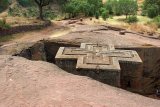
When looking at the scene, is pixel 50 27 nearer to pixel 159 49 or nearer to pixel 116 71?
pixel 159 49

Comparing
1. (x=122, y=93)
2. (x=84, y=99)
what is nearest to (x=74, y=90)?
(x=84, y=99)

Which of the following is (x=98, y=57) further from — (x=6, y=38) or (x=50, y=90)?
(x=6, y=38)

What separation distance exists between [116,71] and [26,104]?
10.9 feet

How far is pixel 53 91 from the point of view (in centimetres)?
634

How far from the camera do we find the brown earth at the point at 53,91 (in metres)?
5.82

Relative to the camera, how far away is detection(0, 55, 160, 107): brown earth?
5820 mm

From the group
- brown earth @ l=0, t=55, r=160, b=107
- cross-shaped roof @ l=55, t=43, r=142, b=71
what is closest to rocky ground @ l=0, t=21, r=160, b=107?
brown earth @ l=0, t=55, r=160, b=107

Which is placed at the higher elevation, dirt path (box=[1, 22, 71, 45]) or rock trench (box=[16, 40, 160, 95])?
dirt path (box=[1, 22, 71, 45])

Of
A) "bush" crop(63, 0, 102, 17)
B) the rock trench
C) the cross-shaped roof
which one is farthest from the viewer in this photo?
"bush" crop(63, 0, 102, 17)

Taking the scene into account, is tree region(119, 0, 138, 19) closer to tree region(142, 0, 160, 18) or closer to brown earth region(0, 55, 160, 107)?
tree region(142, 0, 160, 18)

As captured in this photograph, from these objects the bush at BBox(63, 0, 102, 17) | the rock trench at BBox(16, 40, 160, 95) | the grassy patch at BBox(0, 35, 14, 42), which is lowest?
the rock trench at BBox(16, 40, 160, 95)

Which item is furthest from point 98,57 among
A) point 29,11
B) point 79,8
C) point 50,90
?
point 29,11

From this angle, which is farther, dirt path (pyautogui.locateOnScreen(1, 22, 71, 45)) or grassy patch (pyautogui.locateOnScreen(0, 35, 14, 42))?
dirt path (pyautogui.locateOnScreen(1, 22, 71, 45))

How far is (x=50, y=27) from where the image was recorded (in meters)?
20.1
